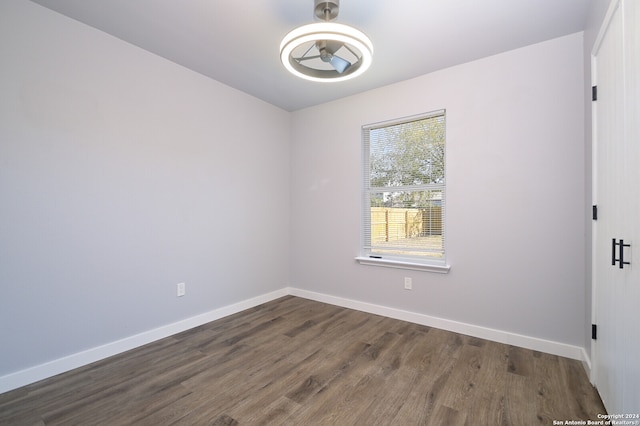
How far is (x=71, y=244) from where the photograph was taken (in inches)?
85.3

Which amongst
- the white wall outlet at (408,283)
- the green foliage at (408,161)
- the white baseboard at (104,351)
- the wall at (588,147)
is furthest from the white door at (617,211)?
the white baseboard at (104,351)

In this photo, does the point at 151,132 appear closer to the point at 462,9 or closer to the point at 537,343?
the point at 462,9

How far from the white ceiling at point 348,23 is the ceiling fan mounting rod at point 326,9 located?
115 millimetres

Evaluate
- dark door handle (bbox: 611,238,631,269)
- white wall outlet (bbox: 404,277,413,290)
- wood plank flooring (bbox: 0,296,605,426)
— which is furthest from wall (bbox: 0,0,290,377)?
dark door handle (bbox: 611,238,631,269)

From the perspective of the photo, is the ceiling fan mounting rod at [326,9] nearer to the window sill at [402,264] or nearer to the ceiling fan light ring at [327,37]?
the ceiling fan light ring at [327,37]

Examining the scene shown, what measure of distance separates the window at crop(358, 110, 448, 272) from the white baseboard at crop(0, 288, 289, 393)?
1834 millimetres

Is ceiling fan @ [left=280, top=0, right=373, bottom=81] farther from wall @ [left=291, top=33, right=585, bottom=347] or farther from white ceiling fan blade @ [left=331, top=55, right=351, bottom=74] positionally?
wall @ [left=291, top=33, right=585, bottom=347]

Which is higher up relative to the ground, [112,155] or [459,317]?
[112,155]

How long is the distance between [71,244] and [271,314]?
2.00 m

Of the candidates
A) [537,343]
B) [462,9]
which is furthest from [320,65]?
[537,343]

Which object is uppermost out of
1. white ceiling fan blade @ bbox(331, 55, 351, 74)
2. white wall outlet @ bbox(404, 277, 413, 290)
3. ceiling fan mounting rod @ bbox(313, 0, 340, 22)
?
ceiling fan mounting rod @ bbox(313, 0, 340, 22)

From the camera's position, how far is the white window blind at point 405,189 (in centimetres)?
302

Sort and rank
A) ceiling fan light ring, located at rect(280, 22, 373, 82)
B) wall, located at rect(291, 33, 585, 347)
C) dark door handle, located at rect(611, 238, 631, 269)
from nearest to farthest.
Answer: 1. dark door handle, located at rect(611, 238, 631, 269)
2. ceiling fan light ring, located at rect(280, 22, 373, 82)
3. wall, located at rect(291, 33, 585, 347)

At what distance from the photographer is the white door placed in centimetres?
125
